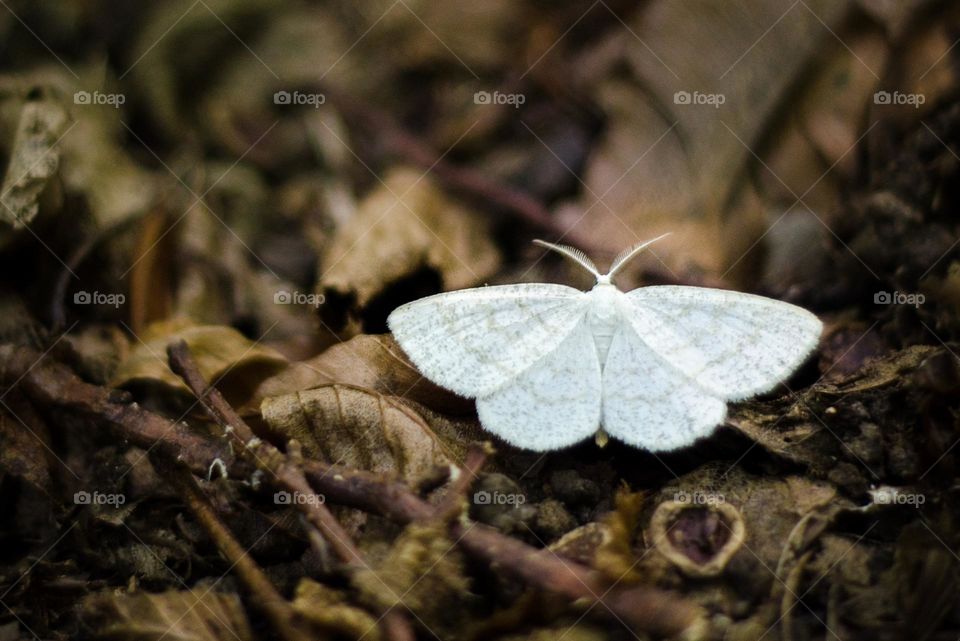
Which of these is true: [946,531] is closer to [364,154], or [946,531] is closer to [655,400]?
[655,400]

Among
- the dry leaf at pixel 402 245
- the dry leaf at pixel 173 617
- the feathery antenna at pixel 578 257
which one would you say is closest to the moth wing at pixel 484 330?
the feathery antenna at pixel 578 257

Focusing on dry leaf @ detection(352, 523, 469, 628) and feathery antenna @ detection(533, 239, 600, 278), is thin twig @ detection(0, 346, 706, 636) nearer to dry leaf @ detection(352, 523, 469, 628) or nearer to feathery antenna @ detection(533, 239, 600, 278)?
dry leaf @ detection(352, 523, 469, 628)

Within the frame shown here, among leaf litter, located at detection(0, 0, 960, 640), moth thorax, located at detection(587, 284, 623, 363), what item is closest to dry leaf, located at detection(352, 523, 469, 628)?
leaf litter, located at detection(0, 0, 960, 640)

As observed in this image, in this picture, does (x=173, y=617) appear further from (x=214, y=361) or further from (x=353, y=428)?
(x=214, y=361)

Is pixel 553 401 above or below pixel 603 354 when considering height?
below

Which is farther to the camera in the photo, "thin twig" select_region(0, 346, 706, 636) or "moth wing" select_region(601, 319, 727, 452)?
"moth wing" select_region(601, 319, 727, 452)

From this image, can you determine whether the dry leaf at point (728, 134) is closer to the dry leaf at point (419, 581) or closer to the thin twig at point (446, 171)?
the thin twig at point (446, 171)

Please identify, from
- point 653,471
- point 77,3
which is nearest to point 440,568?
point 653,471

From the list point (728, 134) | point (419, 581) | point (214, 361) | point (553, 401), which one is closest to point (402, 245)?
point (214, 361)
